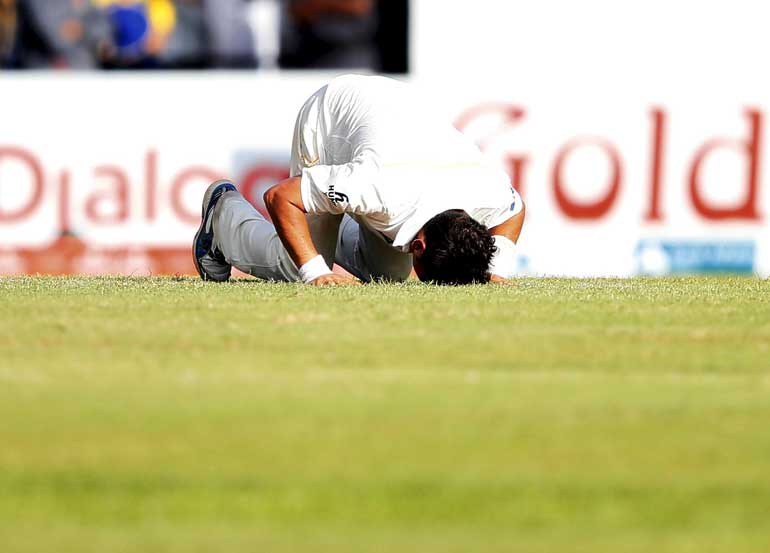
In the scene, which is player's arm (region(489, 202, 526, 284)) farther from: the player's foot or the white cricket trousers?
the player's foot

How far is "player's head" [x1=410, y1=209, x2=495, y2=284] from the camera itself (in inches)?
191

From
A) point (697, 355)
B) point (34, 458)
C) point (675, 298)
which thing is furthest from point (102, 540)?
point (675, 298)

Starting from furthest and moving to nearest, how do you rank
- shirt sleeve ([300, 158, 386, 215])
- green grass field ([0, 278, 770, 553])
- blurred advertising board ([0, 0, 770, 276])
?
blurred advertising board ([0, 0, 770, 276]), shirt sleeve ([300, 158, 386, 215]), green grass field ([0, 278, 770, 553])

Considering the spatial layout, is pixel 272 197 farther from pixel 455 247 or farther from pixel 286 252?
pixel 455 247

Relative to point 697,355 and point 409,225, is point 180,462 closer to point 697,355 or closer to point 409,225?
point 697,355

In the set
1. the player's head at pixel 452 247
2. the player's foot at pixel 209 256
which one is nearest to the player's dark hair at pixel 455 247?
the player's head at pixel 452 247

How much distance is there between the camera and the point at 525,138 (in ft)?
28.2

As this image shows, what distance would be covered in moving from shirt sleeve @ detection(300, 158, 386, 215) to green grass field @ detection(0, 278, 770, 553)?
66 cm

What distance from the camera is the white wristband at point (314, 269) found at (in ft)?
16.7

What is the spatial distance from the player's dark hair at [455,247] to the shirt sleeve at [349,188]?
0.65ft

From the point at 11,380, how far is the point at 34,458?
2.10ft

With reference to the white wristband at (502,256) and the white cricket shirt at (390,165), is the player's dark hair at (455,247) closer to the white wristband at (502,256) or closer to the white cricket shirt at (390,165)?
the white cricket shirt at (390,165)

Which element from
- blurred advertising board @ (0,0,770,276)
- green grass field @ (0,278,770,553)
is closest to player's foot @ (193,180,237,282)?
green grass field @ (0,278,770,553)

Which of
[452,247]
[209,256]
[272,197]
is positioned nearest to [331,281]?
[272,197]
